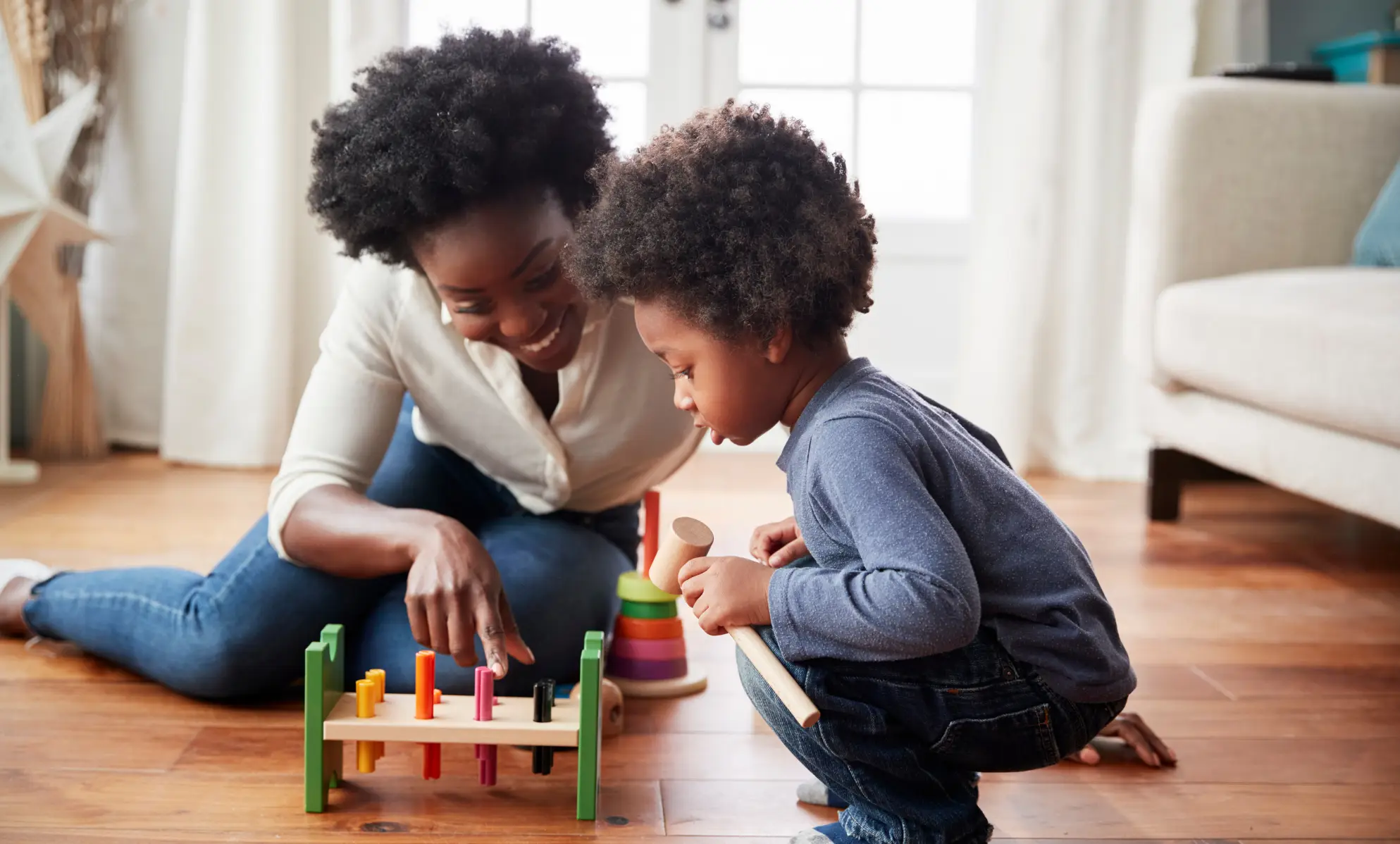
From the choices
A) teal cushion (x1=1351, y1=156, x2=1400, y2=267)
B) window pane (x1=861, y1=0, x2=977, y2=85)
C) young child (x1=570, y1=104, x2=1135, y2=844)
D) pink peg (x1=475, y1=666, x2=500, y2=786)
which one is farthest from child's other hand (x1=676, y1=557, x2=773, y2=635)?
window pane (x1=861, y1=0, x2=977, y2=85)

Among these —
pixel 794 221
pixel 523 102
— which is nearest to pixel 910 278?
pixel 523 102

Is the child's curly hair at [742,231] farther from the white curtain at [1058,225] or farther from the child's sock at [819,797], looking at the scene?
the white curtain at [1058,225]

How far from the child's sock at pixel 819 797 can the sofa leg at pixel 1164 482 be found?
57.0 inches

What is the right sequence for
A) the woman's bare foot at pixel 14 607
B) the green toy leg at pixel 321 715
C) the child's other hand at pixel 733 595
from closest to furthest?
1. the child's other hand at pixel 733 595
2. the green toy leg at pixel 321 715
3. the woman's bare foot at pixel 14 607

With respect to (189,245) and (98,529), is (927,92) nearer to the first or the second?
(189,245)

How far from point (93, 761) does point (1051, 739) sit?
2.97 ft

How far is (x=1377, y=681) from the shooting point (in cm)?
166

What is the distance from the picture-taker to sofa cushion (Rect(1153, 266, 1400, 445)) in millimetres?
1731

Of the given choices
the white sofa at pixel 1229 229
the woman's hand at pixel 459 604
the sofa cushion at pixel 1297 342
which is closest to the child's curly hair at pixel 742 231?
the woman's hand at pixel 459 604

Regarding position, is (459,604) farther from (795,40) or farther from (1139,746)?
(795,40)

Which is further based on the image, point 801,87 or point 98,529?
point 801,87

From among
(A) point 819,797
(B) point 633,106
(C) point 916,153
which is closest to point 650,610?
(A) point 819,797

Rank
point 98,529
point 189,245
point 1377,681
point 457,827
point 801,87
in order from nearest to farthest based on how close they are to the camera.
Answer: point 457,827 → point 1377,681 → point 98,529 → point 189,245 → point 801,87

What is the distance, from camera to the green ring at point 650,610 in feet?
5.21
